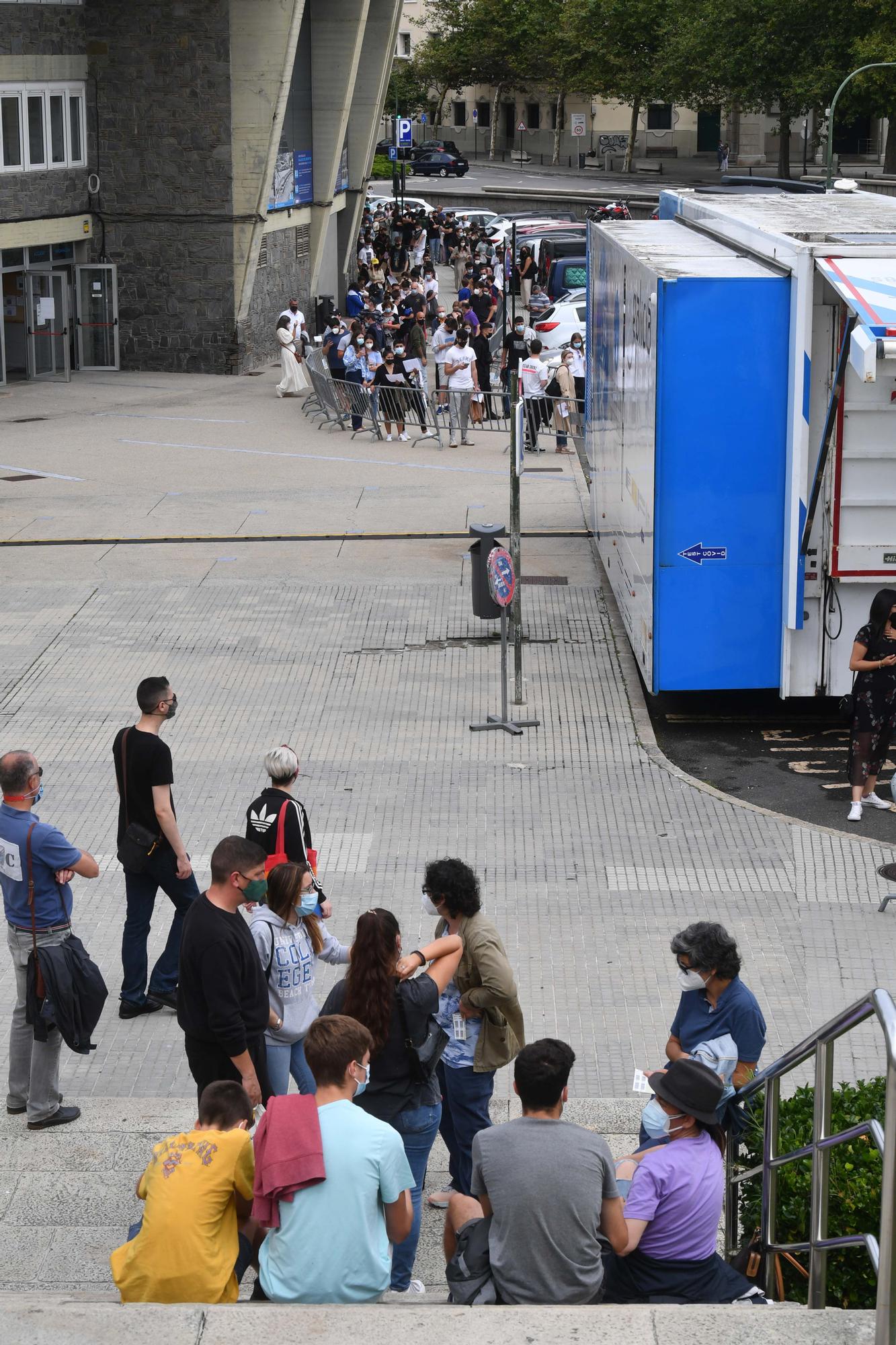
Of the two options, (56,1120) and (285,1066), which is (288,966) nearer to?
(285,1066)

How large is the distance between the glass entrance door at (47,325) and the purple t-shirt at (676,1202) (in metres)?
28.5

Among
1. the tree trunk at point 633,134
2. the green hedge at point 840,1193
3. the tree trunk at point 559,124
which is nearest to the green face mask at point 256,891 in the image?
the green hedge at point 840,1193

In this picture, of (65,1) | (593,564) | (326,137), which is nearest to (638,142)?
(326,137)

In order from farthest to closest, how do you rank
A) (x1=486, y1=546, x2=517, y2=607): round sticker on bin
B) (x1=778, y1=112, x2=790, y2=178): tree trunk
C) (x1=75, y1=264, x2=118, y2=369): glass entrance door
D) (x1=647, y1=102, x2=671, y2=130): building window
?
(x1=647, y1=102, x2=671, y2=130): building window < (x1=778, y1=112, x2=790, y2=178): tree trunk < (x1=75, y1=264, x2=118, y2=369): glass entrance door < (x1=486, y1=546, x2=517, y2=607): round sticker on bin

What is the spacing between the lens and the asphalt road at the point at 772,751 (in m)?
11.5

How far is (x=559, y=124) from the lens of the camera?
305 feet

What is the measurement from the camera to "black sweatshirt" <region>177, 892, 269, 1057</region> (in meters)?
6.08

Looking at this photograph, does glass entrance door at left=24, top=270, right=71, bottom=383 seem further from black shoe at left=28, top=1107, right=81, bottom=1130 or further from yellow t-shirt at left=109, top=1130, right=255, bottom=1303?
yellow t-shirt at left=109, top=1130, right=255, bottom=1303

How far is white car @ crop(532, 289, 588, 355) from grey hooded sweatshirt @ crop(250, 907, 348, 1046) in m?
24.2

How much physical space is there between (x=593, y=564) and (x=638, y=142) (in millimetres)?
85775

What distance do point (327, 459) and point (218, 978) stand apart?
735 inches

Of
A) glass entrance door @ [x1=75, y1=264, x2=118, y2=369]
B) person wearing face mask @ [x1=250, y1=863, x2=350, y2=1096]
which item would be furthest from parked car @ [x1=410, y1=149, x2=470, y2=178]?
person wearing face mask @ [x1=250, y1=863, x2=350, y2=1096]

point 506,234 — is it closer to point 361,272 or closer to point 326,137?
point 361,272

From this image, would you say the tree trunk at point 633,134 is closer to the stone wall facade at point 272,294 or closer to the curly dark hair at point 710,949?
the stone wall facade at point 272,294
